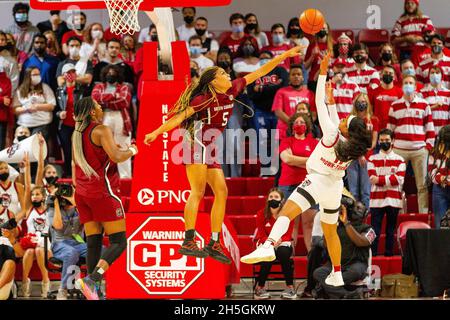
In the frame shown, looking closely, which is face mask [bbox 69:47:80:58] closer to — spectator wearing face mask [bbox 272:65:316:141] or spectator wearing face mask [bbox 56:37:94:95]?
spectator wearing face mask [bbox 56:37:94:95]

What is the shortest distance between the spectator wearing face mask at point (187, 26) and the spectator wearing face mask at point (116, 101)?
2213 millimetres

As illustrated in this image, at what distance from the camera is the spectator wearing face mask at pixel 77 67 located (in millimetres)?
15875

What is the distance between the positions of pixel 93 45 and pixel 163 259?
448 cm

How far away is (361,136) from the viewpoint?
11594 mm

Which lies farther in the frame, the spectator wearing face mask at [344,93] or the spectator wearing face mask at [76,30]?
the spectator wearing face mask at [76,30]

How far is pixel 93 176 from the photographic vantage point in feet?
39.6

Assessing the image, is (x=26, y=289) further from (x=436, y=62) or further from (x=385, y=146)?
(x=436, y=62)

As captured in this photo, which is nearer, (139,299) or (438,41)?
(139,299)

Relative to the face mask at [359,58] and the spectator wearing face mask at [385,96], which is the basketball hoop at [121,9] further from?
the spectator wearing face mask at [385,96]

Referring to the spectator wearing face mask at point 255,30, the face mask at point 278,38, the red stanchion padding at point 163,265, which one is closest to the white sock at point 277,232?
the red stanchion padding at point 163,265

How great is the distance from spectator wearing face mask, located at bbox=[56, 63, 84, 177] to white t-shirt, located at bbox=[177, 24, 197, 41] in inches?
78.7
